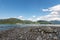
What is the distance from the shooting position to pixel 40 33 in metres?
18.1

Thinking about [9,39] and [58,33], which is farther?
[58,33]

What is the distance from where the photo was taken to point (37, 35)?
17.6 m

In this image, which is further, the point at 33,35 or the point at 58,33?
the point at 58,33

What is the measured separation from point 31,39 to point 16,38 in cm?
174

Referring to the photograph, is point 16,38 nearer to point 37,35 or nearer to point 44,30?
point 37,35

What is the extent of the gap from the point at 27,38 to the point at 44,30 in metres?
3.10

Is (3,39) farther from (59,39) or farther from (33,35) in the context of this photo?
(59,39)

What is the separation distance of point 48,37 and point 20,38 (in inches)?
124

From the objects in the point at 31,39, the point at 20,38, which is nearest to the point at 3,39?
the point at 20,38

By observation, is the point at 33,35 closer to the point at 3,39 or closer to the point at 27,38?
the point at 27,38

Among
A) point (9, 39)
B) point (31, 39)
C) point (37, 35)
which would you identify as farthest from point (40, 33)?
point (9, 39)

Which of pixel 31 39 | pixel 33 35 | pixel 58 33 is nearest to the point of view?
pixel 31 39

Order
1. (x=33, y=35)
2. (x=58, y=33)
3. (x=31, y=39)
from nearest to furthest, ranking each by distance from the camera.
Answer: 1. (x=31, y=39)
2. (x=33, y=35)
3. (x=58, y=33)

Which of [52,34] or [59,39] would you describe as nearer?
[59,39]
